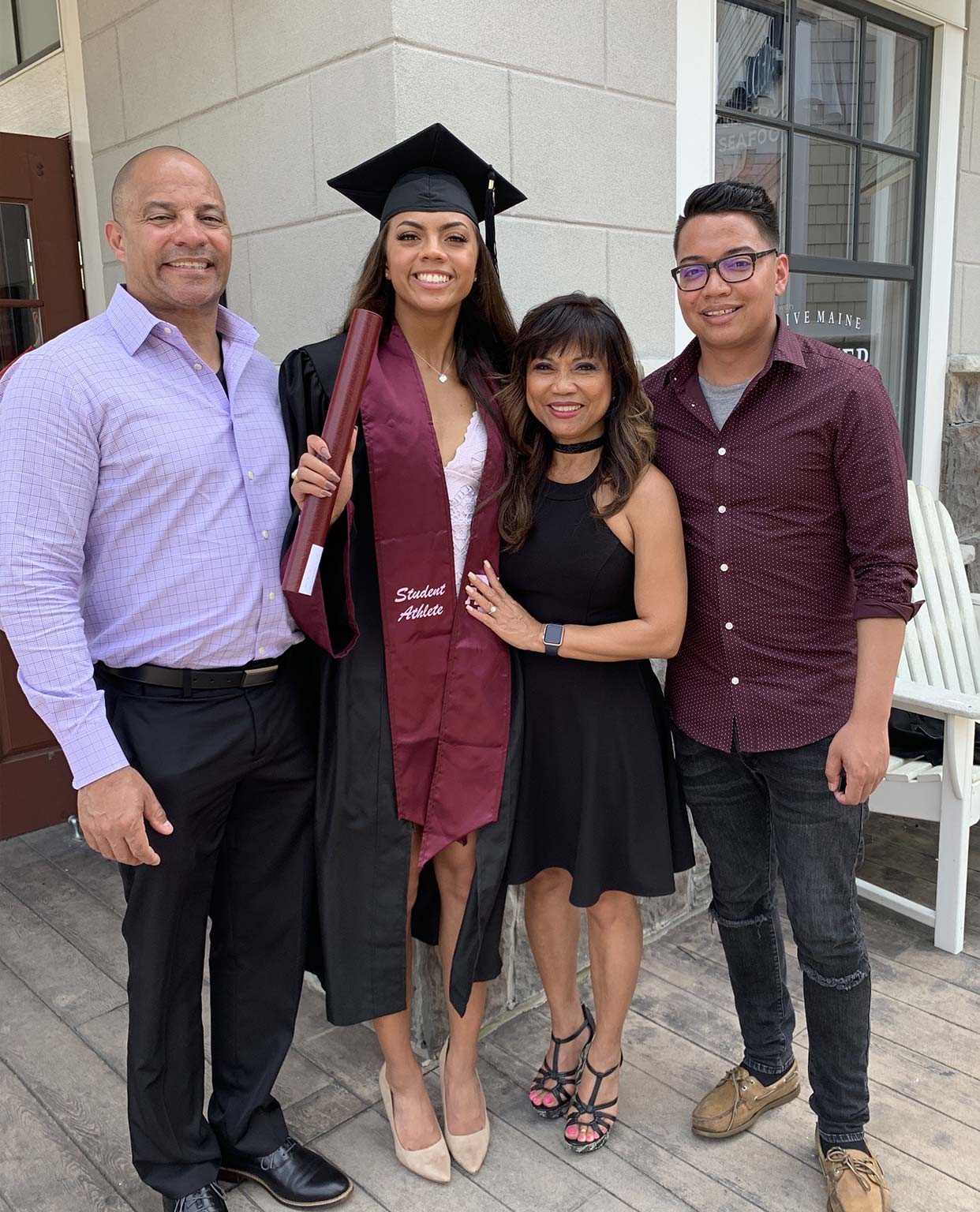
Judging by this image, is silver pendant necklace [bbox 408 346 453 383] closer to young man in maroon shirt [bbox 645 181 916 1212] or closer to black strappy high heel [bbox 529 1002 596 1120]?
young man in maroon shirt [bbox 645 181 916 1212]

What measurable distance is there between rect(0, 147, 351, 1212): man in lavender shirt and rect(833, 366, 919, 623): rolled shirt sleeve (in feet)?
3.21

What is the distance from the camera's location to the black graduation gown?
182 centimetres

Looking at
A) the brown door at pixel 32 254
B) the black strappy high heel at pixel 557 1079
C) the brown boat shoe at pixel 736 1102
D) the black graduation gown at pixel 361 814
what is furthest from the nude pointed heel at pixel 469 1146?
the brown door at pixel 32 254

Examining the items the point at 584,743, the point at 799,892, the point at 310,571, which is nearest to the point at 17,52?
the point at 310,571

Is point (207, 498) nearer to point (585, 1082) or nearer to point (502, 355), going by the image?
point (502, 355)

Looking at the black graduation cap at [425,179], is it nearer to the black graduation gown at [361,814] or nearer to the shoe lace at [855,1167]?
the black graduation gown at [361,814]

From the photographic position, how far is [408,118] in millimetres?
2166

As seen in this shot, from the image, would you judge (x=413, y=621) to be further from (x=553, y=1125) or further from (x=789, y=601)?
(x=553, y=1125)

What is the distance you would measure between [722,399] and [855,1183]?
1.46 meters

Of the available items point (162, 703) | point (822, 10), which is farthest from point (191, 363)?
point (822, 10)

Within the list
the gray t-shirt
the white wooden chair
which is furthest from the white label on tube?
the white wooden chair

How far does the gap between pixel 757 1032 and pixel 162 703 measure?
1405 millimetres

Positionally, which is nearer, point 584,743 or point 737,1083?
point 584,743

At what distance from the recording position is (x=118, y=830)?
5.25ft
